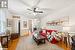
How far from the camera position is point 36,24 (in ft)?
5.90

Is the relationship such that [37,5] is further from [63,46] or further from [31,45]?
[63,46]

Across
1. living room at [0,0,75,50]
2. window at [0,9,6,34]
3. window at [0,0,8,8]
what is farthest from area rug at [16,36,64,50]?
window at [0,0,8,8]

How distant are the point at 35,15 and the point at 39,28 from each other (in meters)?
0.24

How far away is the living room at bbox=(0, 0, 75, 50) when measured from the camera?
1717 mm

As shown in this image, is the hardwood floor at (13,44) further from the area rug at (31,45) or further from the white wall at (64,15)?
the white wall at (64,15)

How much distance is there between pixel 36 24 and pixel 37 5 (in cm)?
32

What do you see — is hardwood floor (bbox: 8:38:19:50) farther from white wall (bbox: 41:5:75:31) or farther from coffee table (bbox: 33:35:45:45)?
white wall (bbox: 41:5:75:31)

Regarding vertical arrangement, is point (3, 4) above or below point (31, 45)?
above

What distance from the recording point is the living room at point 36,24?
172cm

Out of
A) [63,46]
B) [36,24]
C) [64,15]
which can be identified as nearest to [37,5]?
[36,24]

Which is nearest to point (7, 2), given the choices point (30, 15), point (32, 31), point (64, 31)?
point (30, 15)

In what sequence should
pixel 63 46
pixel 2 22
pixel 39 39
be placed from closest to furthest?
pixel 2 22 < pixel 39 39 < pixel 63 46

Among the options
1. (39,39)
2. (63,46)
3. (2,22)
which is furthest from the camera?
(63,46)

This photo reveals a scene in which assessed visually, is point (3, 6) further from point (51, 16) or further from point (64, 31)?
point (64, 31)
